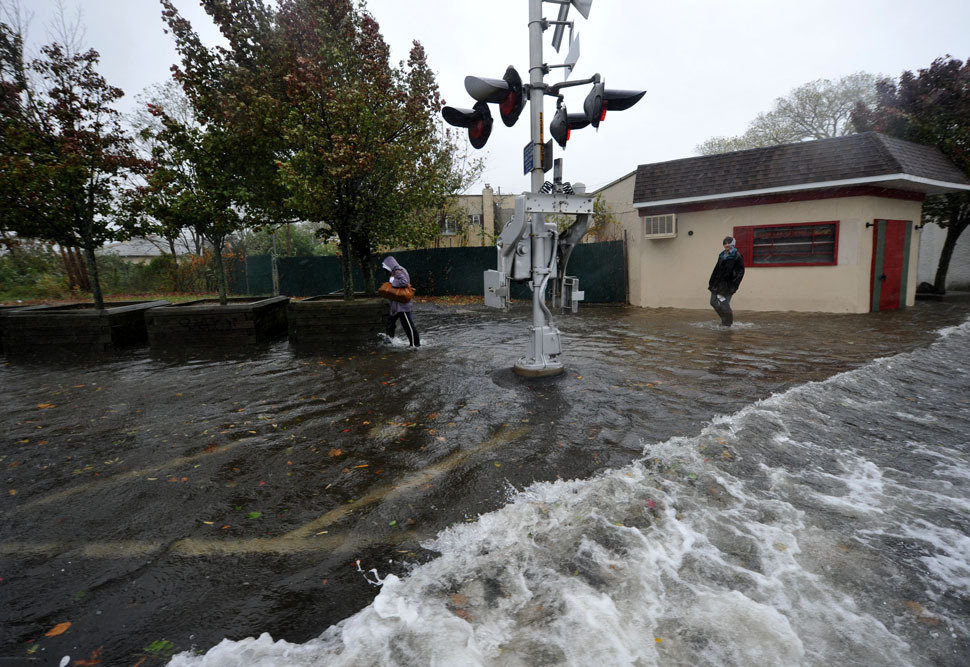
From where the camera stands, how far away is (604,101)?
5.38 metres

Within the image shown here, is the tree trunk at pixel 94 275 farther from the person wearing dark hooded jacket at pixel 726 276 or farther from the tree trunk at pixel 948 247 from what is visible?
the tree trunk at pixel 948 247

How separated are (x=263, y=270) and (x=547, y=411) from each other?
2326 cm

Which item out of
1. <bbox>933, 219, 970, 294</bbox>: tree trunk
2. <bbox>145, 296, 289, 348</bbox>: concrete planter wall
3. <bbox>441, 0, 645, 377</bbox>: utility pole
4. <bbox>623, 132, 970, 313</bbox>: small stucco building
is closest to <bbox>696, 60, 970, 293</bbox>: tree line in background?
<bbox>933, 219, 970, 294</bbox>: tree trunk

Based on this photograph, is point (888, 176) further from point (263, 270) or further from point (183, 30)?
point (263, 270)

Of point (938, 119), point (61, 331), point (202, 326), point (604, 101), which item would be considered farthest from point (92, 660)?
point (938, 119)

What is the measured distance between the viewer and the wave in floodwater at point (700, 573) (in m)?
2.02

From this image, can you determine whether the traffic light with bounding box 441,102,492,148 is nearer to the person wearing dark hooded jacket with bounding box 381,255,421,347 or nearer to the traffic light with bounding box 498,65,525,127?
the traffic light with bounding box 498,65,525,127

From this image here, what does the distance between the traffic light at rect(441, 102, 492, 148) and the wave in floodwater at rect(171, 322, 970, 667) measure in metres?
4.20

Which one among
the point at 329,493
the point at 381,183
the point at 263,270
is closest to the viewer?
the point at 329,493

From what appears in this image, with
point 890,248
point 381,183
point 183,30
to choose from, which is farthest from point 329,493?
point 890,248

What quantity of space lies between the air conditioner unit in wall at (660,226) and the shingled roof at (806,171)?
46 cm

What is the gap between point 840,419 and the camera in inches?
184

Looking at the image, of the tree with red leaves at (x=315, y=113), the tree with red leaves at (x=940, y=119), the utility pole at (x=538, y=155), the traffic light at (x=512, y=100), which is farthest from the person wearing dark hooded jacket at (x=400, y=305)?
the tree with red leaves at (x=940, y=119)

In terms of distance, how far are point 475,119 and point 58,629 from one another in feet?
18.8
